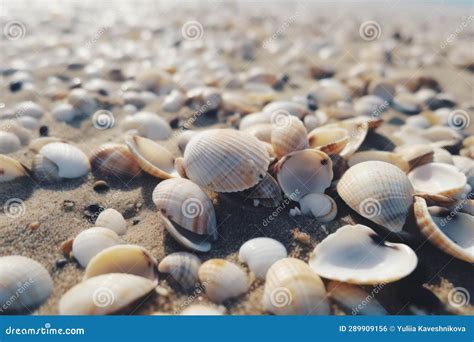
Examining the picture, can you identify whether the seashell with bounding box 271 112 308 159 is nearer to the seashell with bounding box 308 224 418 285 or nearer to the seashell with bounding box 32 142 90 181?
the seashell with bounding box 308 224 418 285

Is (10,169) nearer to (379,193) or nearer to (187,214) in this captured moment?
(187,214)

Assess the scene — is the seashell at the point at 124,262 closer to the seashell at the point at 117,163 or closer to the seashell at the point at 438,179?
the seashell at the point at 117,163

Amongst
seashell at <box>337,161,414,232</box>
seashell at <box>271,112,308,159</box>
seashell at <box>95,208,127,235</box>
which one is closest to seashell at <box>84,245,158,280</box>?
seashell at <box>95,208,127,235</box>

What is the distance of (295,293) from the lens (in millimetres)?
2441

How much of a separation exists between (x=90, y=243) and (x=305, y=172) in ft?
5.50

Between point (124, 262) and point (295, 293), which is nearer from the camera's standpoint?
point (295, 293)

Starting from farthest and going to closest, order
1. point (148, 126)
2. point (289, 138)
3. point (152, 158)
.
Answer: point (148, 126), point (152, 158), point (289, 138)

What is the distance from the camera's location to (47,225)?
310 cm

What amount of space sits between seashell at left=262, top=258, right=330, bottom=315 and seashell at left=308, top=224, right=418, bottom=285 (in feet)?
0.44

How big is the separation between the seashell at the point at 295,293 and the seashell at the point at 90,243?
43.7 inches

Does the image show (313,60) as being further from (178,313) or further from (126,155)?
(178,313)

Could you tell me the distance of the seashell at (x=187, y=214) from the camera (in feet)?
9.50

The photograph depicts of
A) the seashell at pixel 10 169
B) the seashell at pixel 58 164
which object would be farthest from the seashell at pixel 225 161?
the seashell at pixel 10 169

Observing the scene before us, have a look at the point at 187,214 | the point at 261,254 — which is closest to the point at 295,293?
the point at 261,254
